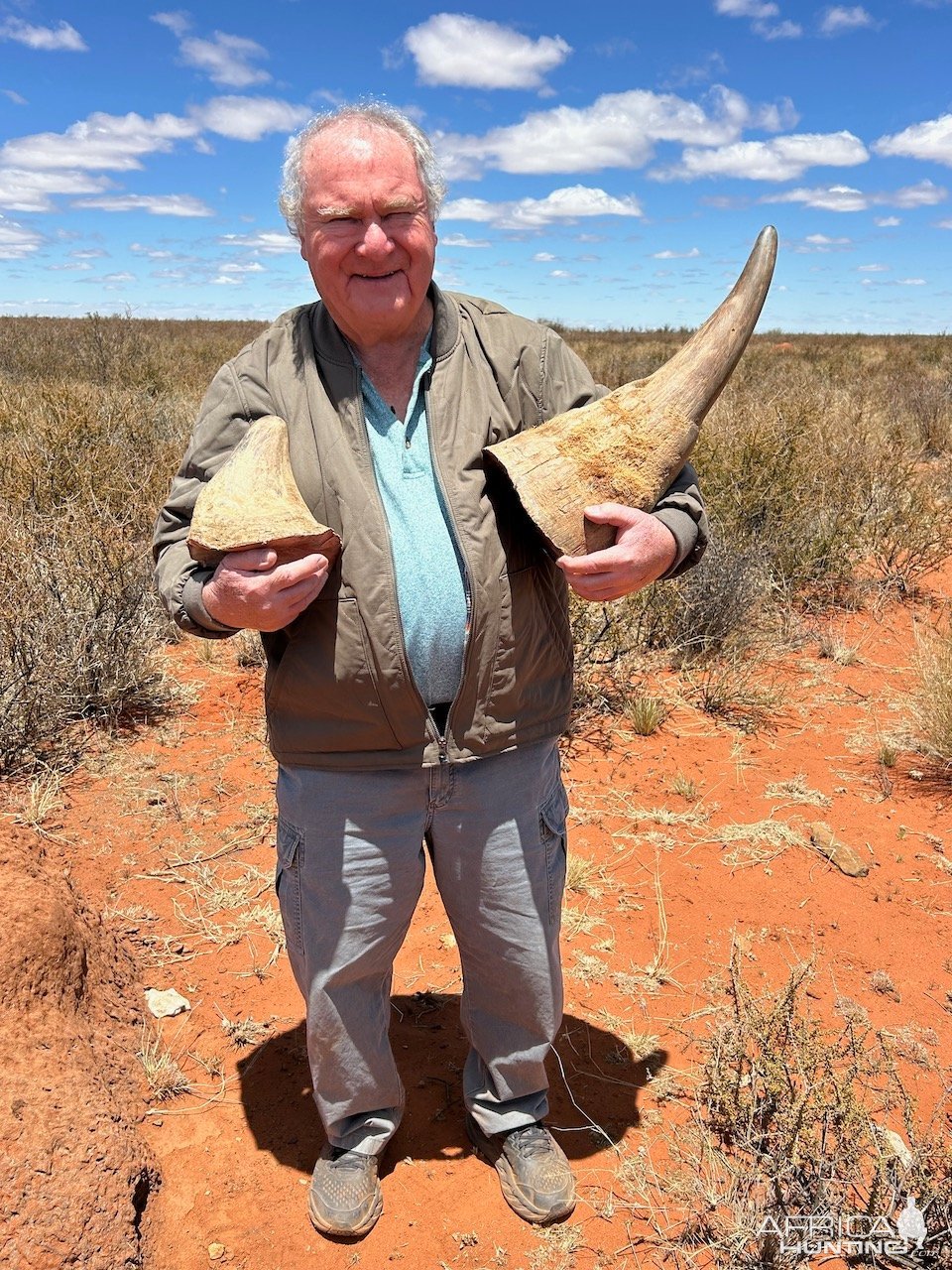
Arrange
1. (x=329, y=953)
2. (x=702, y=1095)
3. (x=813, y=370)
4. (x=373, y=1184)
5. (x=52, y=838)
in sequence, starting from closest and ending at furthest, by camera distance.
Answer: (x=329, y=953)
(x=373, y=1184)
(x=702, y=1095)
(x=52, y=838)
(x=813, y=370)

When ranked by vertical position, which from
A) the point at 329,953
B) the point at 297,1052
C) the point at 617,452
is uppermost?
the point at 617,452

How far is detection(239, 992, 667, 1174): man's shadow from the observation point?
260 centimetres

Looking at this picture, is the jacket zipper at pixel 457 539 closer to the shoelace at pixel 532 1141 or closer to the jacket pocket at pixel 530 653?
the jacket pocket at pixel 530 653

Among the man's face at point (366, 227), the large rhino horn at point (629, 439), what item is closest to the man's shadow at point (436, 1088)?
the large rhino horn at point (629, 439)

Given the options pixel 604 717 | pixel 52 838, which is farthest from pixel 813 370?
pixel 52 838

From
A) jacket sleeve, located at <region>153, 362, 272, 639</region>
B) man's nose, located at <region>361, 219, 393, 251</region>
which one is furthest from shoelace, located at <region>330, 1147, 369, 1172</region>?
man's nose, located at <region>361, 219, 393, 251</region>

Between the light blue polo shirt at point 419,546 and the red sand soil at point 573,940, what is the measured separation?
155 centimetres

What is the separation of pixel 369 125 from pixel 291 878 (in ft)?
5.31

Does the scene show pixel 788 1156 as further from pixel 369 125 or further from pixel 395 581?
pixel 369 125

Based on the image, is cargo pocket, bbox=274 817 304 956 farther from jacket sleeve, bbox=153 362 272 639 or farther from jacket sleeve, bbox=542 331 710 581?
jacket sleeve, bbox=542 331 710 581

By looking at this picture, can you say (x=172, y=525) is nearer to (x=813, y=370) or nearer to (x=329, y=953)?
(x=329, y=953)

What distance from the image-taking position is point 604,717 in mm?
5258

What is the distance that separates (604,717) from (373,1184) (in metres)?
3.22

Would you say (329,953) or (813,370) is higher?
(813,370)
